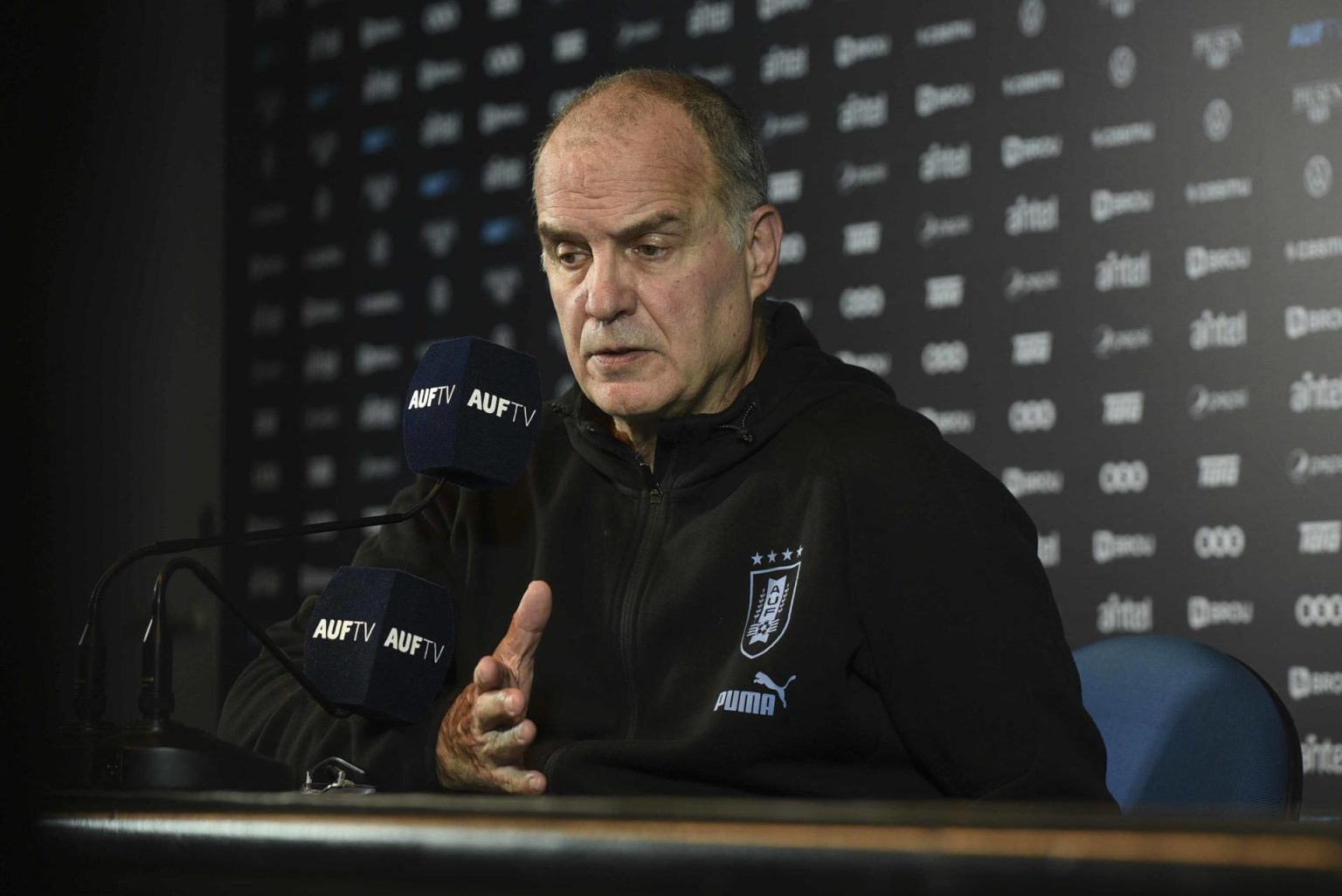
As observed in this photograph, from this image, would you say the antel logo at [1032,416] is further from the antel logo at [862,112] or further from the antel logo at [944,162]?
the antel logo at [862,112]

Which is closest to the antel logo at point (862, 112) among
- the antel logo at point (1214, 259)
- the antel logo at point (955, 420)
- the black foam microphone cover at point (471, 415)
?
the antel logo at point (955, 420)

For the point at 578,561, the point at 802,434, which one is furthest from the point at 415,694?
the point at 802,434

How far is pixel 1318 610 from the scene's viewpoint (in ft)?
10.2

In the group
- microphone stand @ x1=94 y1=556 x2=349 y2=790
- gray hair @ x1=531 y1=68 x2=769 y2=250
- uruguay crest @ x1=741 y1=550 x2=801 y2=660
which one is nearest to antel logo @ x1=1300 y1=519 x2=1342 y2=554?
gray hair @ x1=531 y1=68 x2=769 y2=250

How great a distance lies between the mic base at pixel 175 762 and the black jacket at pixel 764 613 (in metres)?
0.47

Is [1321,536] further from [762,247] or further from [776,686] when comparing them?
[776,686]

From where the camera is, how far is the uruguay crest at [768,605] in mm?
1488

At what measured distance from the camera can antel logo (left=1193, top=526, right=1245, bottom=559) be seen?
10.5 feet

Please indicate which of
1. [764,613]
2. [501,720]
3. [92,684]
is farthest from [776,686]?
[92,684]

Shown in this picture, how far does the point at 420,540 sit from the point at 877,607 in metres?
0.55

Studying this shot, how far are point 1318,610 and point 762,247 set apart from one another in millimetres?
1859

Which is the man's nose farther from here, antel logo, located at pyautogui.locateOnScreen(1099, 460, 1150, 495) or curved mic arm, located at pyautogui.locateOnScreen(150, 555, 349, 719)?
antel logo, located at pyautogui.locateOnScreen(1099, 460, 1150, 495)

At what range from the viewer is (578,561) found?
1.66 meters

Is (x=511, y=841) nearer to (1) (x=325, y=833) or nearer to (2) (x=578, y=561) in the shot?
(1) (x=325, y=833)
